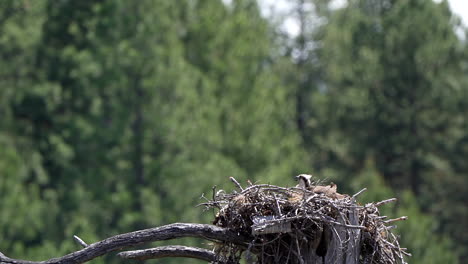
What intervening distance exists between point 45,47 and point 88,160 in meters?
3.72

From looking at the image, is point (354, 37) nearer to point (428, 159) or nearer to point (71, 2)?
point (428, 159)

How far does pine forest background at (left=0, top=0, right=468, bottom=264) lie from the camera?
21.2 m

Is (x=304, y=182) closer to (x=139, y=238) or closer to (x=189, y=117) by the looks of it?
(x=139, y=238)

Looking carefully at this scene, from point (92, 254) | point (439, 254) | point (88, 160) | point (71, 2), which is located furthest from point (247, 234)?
point (439, 254)

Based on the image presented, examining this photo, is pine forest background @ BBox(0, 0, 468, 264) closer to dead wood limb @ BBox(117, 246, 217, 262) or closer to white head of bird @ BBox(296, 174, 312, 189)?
dead wood limb @ BBox(117, 246, 217, 262)

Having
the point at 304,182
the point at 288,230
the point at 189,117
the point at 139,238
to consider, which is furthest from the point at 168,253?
the point at 189,117

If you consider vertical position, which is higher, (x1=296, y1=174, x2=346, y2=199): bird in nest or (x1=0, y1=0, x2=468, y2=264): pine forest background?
(x1=0, y1=0, x2=468, y2=264): pine forest background

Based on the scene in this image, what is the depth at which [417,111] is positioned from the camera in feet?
97.7

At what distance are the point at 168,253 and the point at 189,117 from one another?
15.6 m

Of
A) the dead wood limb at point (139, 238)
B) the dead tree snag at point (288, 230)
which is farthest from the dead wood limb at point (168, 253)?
the dead wood limb at point (139, 238)

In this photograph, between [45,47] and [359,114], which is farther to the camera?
[359,114]

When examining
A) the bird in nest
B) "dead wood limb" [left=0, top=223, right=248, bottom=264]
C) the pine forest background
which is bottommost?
"dead wood limb" [left=0, top=223, right=248, bottom=264]

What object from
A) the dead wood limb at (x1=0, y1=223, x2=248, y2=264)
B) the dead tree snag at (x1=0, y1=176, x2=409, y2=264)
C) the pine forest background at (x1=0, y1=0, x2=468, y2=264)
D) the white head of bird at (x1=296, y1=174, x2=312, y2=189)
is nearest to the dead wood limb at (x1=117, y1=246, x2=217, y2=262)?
the dead tree snag at (x1=0, y1=176, x2=409, y2=264)

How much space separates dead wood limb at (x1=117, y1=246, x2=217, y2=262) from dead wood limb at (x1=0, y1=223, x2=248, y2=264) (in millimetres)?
158
